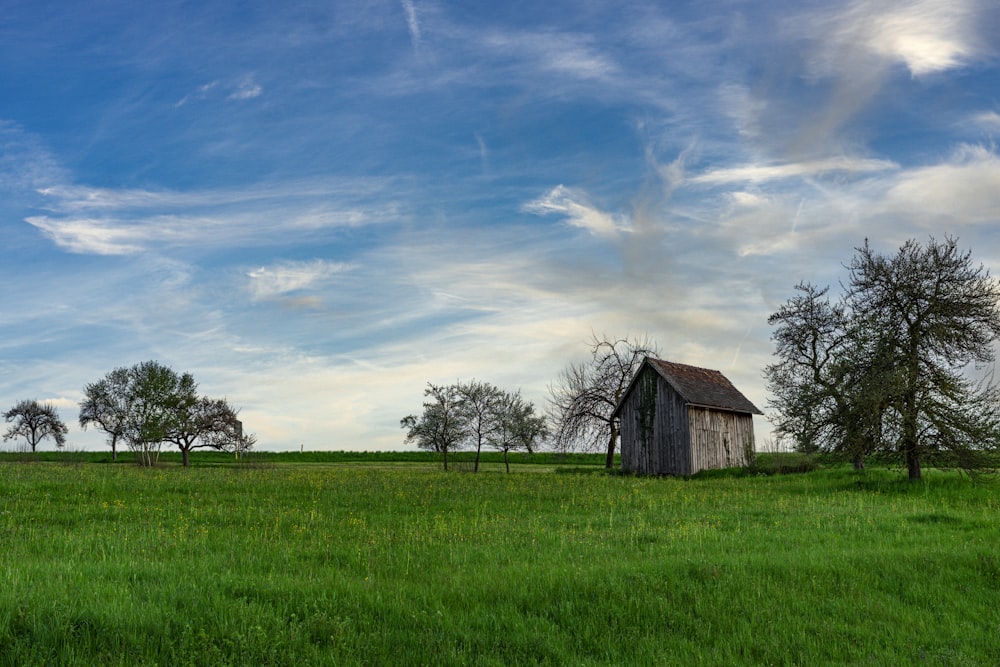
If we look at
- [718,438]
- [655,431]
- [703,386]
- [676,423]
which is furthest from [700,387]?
[655,431]

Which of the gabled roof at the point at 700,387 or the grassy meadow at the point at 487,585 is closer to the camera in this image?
the grassy meadow at the point at 487,585

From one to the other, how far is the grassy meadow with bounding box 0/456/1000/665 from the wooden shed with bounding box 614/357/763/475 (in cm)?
2348

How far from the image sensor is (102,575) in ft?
41.8

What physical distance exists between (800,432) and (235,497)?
27599 mm

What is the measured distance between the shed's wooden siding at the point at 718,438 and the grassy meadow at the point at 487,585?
23579mm

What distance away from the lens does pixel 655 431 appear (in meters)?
49.5

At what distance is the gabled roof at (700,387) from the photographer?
4862 cm

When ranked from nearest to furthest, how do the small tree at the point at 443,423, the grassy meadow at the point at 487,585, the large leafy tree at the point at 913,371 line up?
the grassy meadow at the point at 487,585
the large leafy tree at the point at 913,371
the small tree at the point at 443,423

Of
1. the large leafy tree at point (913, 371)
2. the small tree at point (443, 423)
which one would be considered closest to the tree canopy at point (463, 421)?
the small tree at point (443, 423)

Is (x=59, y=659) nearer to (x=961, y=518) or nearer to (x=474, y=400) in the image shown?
(x=961, y=518)

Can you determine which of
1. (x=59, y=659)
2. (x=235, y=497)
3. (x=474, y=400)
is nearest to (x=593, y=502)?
(x=235, y=497)

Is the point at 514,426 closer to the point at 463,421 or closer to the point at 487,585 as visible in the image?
the point at 463,421

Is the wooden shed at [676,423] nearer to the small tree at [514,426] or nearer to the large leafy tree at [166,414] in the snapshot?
the small tree at [514,426]

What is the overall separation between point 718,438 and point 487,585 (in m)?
41.4
